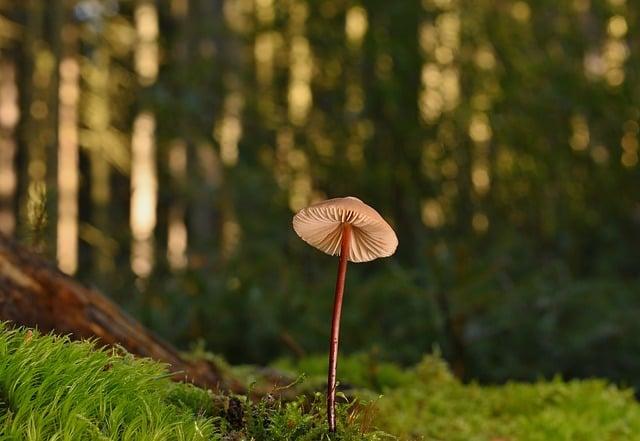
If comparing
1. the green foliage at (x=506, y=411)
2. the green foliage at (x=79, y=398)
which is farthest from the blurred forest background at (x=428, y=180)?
the green foliage at (x=79, y=398)

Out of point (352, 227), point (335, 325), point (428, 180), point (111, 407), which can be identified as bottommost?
point (111, 407)

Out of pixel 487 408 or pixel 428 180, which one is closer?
pixel 487 408

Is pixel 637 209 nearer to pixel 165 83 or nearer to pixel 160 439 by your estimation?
pixel 165 83

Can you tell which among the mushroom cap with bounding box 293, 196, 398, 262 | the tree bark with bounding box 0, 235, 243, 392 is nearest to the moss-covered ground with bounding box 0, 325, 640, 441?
the mushroom cap with bounding box 293, 196, 398, 262

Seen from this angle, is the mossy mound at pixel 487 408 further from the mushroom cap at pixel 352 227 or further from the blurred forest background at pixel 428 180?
the blurred forest background at pixel 428 180

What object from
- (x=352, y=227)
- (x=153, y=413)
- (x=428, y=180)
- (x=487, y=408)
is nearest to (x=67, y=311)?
(x=153, y=413)

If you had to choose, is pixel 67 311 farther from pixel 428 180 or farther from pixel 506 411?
pixel 428 180

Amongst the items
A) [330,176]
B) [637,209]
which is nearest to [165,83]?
[330,176]
